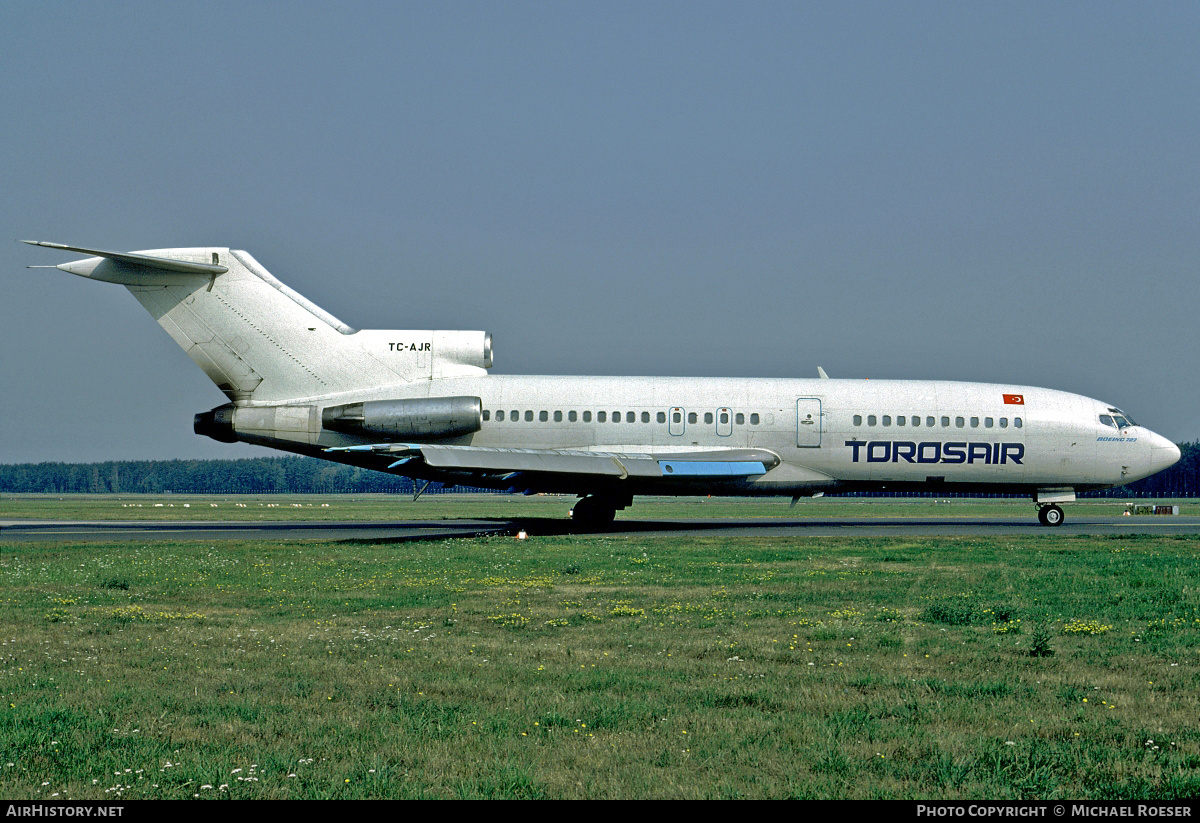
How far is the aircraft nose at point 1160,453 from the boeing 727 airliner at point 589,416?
96 millimetres

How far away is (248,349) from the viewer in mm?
29688

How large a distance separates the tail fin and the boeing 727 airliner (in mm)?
43

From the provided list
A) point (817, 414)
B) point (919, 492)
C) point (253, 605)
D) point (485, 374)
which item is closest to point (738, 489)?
point (817, 414)

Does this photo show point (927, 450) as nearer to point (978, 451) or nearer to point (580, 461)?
point (978, 451)

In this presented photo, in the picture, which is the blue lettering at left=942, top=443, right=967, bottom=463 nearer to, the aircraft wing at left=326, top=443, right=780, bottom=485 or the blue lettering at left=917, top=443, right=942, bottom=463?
the blue lettering at left=917, top=443, right=942, bottom=463

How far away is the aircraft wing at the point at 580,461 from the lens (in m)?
26.9

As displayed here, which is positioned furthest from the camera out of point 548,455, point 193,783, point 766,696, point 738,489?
point 738,489

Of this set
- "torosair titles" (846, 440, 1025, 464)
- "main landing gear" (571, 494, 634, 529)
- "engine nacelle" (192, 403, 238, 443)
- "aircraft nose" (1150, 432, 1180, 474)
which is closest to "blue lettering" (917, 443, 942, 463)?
"torosair titles" (846, 440, 1025, 464)

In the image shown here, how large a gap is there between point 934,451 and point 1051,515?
546 centimetres

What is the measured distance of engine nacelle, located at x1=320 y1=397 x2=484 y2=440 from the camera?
94.9 ft

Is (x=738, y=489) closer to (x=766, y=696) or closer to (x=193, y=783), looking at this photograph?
(x=766, y=696)

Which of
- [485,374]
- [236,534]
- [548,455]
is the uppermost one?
[485,374]

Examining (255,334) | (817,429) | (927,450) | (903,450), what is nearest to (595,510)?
(817,429)
